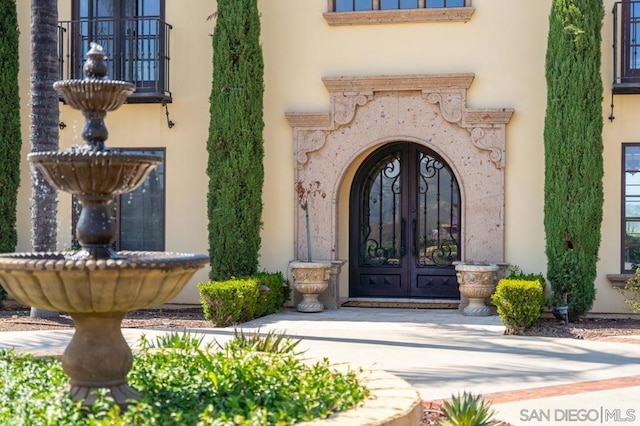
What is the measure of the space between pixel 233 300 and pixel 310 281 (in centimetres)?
182

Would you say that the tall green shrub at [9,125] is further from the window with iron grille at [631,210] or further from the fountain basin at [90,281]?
the window with iron grille at [631,210]

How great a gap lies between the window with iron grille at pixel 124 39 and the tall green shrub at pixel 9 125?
2.65 feet

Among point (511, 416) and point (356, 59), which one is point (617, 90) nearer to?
point (356, 59)

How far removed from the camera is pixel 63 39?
14789 millimetres

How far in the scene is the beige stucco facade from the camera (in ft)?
43.8

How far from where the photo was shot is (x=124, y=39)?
14664mm

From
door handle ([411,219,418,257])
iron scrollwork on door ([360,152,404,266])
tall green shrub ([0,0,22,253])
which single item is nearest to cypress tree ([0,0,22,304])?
tall green shrub ([0,0,22,253])

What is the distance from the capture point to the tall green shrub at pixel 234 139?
13.5m

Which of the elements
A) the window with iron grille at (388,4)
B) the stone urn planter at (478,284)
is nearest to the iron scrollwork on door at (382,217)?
the stone urn planter at (478,284)

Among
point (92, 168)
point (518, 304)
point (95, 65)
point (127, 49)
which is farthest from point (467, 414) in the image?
point (127, 49)

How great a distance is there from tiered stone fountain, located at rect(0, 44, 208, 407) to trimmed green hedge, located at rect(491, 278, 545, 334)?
6.30 meters

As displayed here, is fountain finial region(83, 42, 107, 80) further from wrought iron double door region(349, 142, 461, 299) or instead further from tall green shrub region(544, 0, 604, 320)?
wrought iron double door region(349, 142, 461, 299)

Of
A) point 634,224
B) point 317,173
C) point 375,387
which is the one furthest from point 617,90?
point 375,387

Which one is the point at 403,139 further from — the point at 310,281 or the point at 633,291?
the point at 633,291
